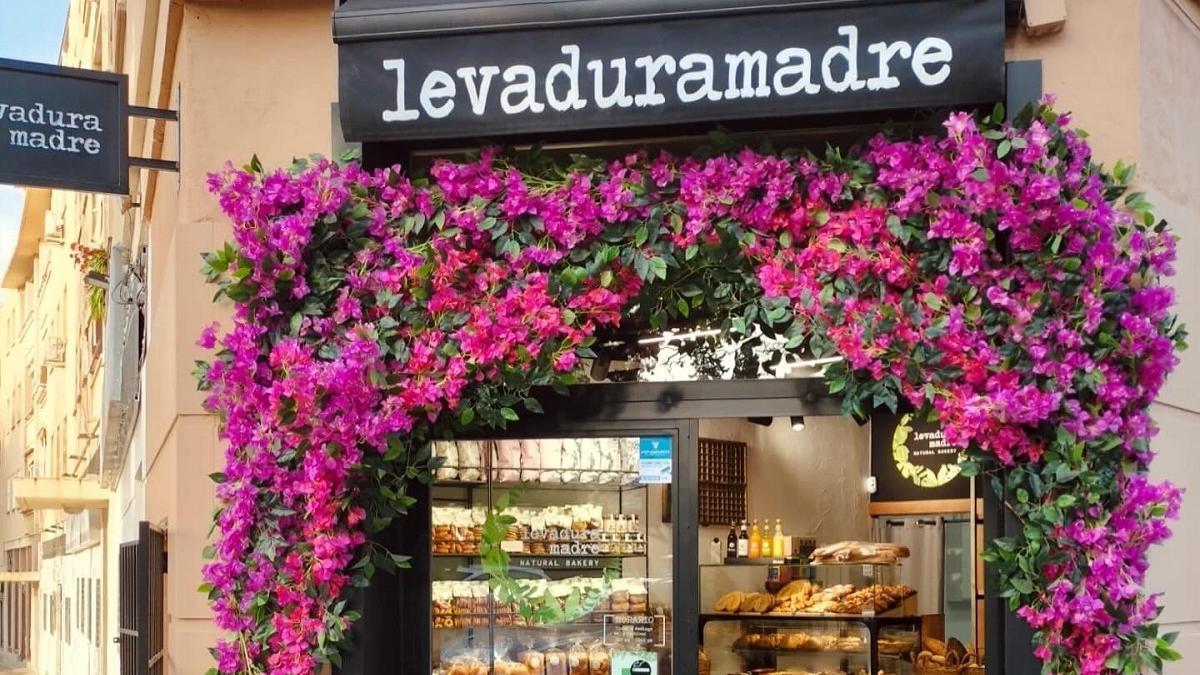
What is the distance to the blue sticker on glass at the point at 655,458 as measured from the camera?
625 cm

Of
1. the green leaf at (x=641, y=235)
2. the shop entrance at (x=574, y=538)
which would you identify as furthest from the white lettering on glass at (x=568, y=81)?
the shop entrance at (x=574, y=538)

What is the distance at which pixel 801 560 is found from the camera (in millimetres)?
9422

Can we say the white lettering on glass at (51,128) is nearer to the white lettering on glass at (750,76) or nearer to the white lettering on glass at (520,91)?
the white lettering on glass at (520,91)

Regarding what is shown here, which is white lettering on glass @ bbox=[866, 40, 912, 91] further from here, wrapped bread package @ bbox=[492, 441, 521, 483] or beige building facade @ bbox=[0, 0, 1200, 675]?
wrapped bread package @ bbox=[492, 441, 521, 483]

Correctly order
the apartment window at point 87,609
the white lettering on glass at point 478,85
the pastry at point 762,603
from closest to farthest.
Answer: the white lettering on glass at point 478,85 → the pastry at point 762,603 → the apartment window at point 87,609

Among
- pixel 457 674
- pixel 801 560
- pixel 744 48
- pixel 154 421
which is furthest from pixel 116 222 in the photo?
pixel 744 48

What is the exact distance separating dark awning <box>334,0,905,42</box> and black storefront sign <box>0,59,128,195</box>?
1.29 meters

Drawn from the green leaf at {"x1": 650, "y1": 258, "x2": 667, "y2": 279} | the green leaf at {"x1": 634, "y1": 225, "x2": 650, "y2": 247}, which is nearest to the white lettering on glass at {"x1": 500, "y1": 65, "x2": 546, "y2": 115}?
the green leaf at {"x1": 634, "y1": 225, "x2": 650, "y2": 247}

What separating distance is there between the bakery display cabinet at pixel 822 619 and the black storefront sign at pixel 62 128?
15.4ft

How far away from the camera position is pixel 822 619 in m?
9.00

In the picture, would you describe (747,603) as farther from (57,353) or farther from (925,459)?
(57,353)

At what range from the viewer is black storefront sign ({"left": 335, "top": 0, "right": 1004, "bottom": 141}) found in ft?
17.8

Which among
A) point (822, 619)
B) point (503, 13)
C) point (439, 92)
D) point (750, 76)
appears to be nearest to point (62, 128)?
point (439, 92)

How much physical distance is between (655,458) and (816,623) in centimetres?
325
